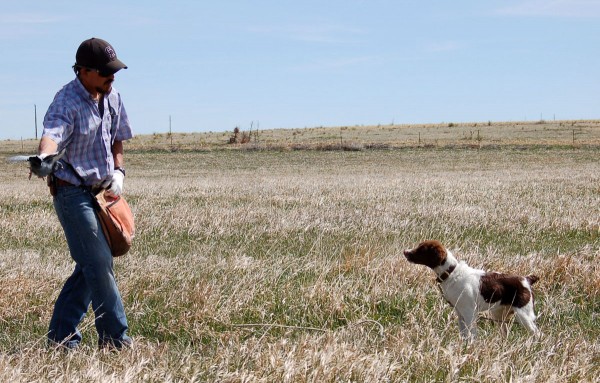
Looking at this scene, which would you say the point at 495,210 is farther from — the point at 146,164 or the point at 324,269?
the point at 146,164

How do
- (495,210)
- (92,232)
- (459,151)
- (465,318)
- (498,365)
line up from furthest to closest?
(459,151) → (495,210) → (465,318) → (92,232) → (498,365)

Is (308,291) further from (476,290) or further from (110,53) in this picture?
(110,53)

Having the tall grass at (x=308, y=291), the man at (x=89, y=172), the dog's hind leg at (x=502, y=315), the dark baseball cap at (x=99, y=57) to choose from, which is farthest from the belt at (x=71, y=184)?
the dog's hind leg at (x=502, y=315)

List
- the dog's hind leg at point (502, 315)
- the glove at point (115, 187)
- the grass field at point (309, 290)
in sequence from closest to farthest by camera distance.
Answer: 1. the grass field at point (309, 290)
2. the glove at point (115, 187)
3. the dog's hind leg at point (502, 315)

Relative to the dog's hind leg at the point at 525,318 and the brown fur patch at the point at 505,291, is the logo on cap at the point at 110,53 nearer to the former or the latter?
the brown fur patch at the point at 505,291

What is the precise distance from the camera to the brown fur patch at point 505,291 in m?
5.88

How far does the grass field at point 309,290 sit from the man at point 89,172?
37 centimetres

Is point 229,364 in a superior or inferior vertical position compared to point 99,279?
inferior

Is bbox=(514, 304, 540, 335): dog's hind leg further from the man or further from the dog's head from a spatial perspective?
the man

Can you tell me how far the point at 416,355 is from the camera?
15.6ft

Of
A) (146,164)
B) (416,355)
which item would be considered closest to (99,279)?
(416,355)

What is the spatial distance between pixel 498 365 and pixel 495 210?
29.0 feet

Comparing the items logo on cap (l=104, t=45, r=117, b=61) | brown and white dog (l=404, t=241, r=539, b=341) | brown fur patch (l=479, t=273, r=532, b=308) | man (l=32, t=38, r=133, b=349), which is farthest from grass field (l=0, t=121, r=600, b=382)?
logo on cap (l=104, t=45, r=117, b=61)

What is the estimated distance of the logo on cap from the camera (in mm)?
5027
